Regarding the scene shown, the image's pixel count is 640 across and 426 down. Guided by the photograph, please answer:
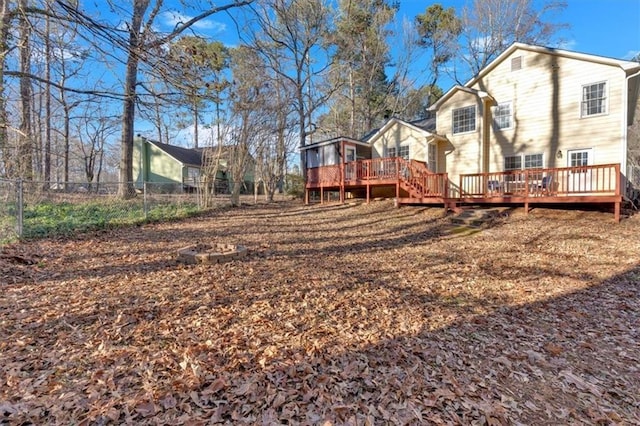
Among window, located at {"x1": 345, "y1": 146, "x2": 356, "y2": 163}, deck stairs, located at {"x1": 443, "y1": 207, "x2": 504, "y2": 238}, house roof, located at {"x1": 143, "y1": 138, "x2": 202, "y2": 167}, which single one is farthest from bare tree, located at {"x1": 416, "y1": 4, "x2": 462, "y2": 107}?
house roof, located at {"x1": 143, "y1": 138, "x2": 202, "y2": 167}

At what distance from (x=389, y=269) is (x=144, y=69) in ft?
16.5

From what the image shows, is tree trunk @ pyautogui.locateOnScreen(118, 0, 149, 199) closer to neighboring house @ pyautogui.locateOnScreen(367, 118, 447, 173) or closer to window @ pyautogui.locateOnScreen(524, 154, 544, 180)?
neighboring house @ pyautogui.locateOnScreen(367, 118, 447, 173)

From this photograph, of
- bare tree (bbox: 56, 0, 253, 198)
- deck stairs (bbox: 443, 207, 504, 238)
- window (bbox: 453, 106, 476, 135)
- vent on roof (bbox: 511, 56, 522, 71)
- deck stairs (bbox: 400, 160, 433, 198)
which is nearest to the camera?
bare tree (bbox: 56, 0, 253, 198)

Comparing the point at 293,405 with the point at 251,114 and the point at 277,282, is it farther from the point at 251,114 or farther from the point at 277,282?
the point at 251,114

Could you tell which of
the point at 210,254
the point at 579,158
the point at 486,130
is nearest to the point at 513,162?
the point at 486,130

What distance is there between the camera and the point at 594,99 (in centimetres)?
1143

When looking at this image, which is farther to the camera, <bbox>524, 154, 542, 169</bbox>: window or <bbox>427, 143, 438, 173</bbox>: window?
<bbox>427, 143, 438, 173</bbox>: window

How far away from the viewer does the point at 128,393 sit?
2.38 m

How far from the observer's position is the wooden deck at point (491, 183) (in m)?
9.43

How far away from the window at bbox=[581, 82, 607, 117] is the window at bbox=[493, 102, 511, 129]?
2.41m

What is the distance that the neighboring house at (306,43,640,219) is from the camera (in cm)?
1047

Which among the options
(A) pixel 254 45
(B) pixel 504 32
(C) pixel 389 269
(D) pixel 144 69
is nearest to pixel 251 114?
(A) pixel 254 45

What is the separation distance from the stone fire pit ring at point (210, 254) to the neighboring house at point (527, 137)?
323 inches

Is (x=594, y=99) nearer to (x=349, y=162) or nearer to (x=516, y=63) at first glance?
(x=516, y=63)
